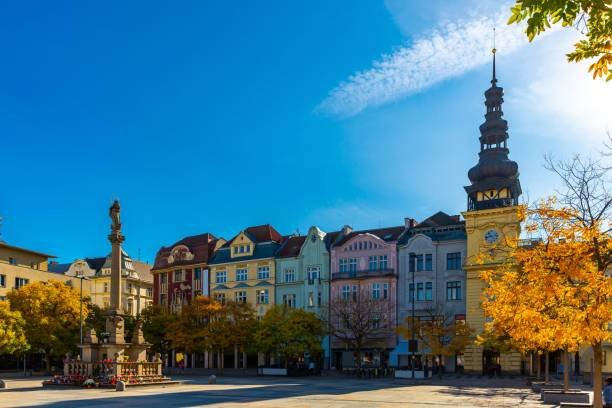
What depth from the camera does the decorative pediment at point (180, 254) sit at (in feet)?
275

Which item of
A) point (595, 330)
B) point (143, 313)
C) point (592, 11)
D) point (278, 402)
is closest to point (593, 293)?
point (595, 330)

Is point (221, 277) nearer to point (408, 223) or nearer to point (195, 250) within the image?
point (195, 250)

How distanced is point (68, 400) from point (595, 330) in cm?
2405

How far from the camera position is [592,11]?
6875mm

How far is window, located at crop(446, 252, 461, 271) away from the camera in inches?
2531

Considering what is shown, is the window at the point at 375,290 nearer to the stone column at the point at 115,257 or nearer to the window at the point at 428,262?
the window at the point at 428,262

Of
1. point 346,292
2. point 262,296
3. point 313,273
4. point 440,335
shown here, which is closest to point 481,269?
point 440,335

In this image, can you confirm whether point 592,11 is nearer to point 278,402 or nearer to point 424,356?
point 278,402

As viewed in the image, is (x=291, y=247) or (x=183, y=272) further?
(x=183, y=272)

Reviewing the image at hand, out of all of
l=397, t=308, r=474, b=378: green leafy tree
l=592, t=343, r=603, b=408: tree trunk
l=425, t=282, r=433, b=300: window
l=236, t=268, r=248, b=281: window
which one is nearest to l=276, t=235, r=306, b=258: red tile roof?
l=236, t=268, r=248, b=281: window

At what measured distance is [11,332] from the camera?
52.5 meters

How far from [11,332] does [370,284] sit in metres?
35.1

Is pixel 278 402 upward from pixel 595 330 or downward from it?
downward

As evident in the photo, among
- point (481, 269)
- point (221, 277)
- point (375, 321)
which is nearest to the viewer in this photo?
point (481, 269)
